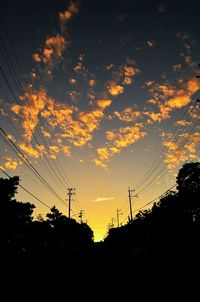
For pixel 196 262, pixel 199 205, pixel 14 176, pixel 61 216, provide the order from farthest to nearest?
pixel 61 216 < pixel 199 205 < pixel 14 176 < pixel 196 262

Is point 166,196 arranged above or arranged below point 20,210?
above

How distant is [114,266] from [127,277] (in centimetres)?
795

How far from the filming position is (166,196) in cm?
7069

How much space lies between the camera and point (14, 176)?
42.6 meters

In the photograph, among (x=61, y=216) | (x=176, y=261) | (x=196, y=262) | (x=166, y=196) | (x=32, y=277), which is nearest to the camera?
(x=196, y=262)

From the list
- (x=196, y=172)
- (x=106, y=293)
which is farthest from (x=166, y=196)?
(x=106, y=293)

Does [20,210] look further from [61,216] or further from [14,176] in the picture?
→ [61,216]

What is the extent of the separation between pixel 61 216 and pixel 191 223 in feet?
168

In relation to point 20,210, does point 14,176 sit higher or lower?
higher

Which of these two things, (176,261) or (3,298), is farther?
(176,261)

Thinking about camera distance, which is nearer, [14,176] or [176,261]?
[176,261]

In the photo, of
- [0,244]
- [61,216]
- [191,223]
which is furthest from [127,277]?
[61,216]

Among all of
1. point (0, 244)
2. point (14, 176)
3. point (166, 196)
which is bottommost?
point (0, 244)

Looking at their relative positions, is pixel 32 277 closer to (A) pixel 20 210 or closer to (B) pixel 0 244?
(B) pixel 0 244
